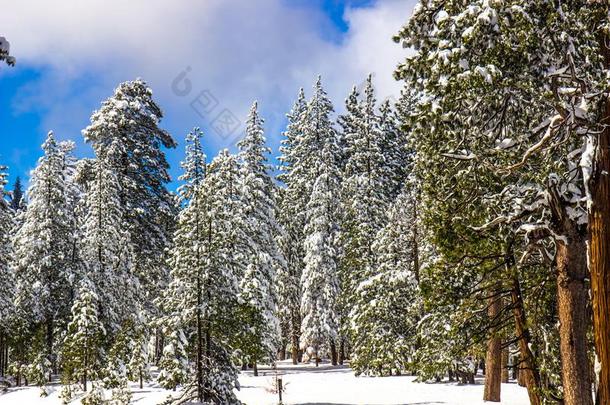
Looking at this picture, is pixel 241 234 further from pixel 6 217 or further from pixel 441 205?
pixel 441 205

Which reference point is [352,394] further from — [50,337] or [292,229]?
[292,229]

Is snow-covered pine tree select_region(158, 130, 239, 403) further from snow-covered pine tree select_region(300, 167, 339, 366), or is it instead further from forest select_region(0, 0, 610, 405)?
snow-covered pine tree select_region(300, 167, 339, 366)

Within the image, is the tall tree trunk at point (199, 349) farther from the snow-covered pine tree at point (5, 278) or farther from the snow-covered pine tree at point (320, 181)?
the snow-covered pine tree at point (320, 181)

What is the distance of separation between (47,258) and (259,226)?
11.1m

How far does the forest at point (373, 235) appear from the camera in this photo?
8.48 metres

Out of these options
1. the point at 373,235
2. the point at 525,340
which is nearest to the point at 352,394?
the point at 373,235

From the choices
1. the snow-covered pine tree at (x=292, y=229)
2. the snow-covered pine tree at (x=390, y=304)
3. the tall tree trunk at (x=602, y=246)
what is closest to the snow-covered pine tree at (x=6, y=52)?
the tall tree trunk at (x=602, y=246)

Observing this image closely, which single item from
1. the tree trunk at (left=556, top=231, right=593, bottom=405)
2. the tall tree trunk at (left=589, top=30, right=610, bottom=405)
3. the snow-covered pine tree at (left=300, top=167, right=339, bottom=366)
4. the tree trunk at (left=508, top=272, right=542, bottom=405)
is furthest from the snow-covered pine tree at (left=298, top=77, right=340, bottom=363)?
the tall tree trunk at (left=589, top=30, right=610, bottom=405)

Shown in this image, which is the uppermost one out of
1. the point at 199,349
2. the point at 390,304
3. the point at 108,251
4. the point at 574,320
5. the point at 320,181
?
the point at 320,181

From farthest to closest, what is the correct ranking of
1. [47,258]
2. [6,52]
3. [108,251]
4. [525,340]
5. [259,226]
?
[259,226]
[47,258]
[108,251]
[525,340]
[6,52]

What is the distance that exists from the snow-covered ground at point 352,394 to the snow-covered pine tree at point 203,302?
327 cm

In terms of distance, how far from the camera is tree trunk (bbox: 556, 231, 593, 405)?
368 inches

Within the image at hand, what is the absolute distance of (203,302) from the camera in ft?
60.5

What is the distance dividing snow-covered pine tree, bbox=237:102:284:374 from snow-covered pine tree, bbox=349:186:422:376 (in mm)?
4849
